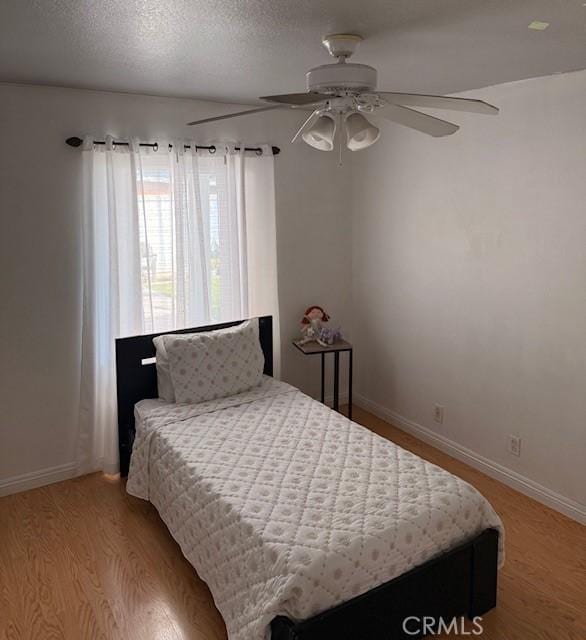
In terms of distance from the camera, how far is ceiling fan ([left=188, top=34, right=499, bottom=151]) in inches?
75.2

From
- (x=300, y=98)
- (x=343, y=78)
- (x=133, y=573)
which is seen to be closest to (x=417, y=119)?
(x=343, y=78)

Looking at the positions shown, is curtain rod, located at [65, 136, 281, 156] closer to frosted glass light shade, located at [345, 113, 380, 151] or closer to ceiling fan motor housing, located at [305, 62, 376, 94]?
frosted glass light shade, located at [345, 113, 380, 151]

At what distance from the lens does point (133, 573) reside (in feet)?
8.66

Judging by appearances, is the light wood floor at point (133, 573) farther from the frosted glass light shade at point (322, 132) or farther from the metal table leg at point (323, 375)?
the frosted glass light shade at point (322, 132)

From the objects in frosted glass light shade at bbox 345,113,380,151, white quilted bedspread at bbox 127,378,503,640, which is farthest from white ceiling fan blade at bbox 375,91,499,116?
white quilted bedspread at bbox 127,378,503,640

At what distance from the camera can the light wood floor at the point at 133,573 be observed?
2.30 m

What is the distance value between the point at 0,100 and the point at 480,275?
9.33ft

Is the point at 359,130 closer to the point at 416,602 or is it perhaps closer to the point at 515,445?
the point at 416,602

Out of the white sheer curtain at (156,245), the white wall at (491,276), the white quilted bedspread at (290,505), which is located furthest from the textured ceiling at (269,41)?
the white quilted bedspread at (290,505)

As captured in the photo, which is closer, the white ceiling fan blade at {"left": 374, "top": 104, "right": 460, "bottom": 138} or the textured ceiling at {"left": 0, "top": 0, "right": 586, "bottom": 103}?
the textured ceiling at {"left": 0, "top": 0, "right": 586, "bottom": 103}

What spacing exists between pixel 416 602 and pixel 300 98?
1855mm

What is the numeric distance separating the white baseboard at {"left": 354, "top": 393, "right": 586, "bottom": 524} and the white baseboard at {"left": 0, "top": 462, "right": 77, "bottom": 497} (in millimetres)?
2229

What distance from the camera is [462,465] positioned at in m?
3.63

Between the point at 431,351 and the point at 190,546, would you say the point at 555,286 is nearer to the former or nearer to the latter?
the point at 431,351
